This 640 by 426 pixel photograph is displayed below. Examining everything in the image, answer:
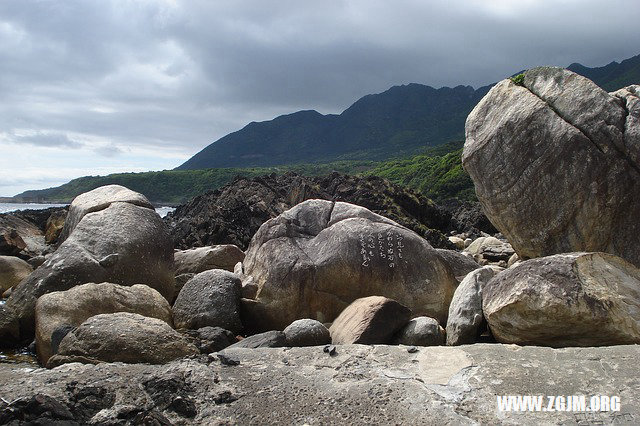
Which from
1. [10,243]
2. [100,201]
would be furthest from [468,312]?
[10,243]

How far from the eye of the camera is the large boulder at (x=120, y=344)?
763cm

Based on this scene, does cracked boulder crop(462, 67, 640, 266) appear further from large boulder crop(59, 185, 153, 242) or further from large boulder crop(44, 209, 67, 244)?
large boulder crop(44, 209, 67, 244)

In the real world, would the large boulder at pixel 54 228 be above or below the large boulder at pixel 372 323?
above

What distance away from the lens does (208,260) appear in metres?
14.5

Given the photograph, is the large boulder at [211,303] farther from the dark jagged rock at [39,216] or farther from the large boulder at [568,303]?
the dark jagged rock at [39,216]

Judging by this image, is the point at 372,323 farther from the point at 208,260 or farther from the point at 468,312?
the point at 208,260

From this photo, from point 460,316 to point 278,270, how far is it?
3572 millimetres

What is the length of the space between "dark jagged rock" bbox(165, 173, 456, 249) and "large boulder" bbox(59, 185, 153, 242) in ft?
27.8

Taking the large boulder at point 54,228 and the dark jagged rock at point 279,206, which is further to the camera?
the large boulder at point 54,228

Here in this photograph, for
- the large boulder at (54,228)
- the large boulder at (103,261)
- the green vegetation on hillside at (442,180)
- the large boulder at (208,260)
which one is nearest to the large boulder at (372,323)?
the large boulder at (103,261)

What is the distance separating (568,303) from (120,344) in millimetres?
5732

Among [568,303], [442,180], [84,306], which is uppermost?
[84,306]

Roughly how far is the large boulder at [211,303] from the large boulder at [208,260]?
3.40 meters

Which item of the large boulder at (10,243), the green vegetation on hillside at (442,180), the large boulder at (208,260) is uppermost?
the large boulder at (10,243)
